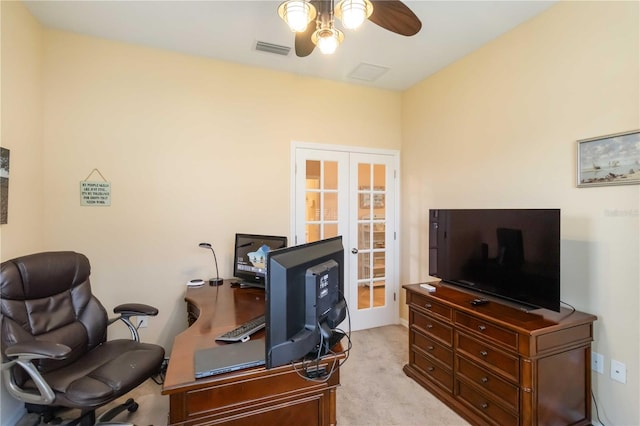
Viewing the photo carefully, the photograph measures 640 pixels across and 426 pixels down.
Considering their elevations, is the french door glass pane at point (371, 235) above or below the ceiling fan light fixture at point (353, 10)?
below

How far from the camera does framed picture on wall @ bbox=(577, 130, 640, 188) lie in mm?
1816

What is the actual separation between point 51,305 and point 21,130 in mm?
1292

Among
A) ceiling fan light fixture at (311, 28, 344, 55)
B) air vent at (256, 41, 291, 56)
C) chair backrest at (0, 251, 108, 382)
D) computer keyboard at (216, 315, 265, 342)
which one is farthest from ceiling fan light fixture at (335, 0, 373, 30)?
chair backrest at (0, 251, 108, 382)

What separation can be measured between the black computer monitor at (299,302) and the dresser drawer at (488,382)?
4.40 ft

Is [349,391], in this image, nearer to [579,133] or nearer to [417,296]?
[417,296]

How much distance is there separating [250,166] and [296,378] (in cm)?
230

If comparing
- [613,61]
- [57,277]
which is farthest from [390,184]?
[57,277]

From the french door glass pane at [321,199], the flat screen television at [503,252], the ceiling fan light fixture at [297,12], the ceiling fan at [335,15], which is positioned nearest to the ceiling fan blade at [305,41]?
the ceiling fan at [335,15]

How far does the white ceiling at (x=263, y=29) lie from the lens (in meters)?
2.24

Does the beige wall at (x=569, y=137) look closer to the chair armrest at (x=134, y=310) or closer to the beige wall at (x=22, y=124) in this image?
the chair armrest at (x=134, y=310)

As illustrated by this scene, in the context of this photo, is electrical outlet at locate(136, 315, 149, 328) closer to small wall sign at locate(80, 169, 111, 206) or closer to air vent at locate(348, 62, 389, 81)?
small wall sign at locate(80, 169, 111, 206)

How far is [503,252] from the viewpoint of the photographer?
2.17 m

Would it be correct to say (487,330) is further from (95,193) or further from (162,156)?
(95,193)

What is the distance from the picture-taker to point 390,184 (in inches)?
151
